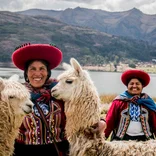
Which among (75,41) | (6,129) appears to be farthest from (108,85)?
(75,41)

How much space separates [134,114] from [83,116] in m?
1.12

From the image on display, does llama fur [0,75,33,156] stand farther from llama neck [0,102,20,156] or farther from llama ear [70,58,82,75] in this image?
llama ear [70,58,82,75]

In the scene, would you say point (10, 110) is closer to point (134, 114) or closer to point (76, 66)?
point (76, 66)

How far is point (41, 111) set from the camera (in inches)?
117

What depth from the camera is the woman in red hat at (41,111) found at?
2.93 meters

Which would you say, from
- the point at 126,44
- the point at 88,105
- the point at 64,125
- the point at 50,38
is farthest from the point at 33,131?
the point at 126,44

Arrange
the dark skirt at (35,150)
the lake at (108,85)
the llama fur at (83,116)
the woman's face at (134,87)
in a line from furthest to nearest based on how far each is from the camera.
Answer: the lake at (108,85)
the woman's face at (134,87)
the llama fur at (83,116)
the dark skirt at (35,150)

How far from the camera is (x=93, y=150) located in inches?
120

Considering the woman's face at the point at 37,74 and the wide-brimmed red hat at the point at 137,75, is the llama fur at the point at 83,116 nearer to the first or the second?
the woman's face at the point at 37,74

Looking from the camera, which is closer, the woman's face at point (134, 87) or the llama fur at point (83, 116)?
the llama fur at point (83, 116)

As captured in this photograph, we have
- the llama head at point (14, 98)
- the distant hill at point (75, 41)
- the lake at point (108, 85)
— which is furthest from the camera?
the distant hill at point (75, 41)

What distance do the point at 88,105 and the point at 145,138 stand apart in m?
1.20

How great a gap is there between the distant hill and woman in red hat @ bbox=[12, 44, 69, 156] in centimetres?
13321

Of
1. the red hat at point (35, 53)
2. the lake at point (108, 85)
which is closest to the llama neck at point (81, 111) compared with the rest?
the red hat at point (35, 53)
